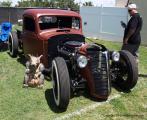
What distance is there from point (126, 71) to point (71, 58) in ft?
4.37

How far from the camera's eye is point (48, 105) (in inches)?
281

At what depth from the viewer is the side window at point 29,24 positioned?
31.6ft

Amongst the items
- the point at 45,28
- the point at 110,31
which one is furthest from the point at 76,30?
the point at 110,31

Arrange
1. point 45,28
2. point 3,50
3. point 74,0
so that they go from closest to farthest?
point 45,28
point 3,50
point 74,0

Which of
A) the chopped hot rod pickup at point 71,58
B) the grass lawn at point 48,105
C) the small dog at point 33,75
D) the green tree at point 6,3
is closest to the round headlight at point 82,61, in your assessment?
the chopped hot rod pickup at point 71,58

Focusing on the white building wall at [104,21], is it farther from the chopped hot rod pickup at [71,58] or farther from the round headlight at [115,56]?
the round headlight at [115,56]

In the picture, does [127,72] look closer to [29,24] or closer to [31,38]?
[31,38]

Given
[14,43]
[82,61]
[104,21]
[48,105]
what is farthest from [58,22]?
[104,21]

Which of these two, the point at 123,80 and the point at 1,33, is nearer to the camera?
the point at 123,80

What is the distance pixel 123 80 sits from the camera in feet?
26.8

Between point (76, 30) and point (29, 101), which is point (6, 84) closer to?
point (29, 101)

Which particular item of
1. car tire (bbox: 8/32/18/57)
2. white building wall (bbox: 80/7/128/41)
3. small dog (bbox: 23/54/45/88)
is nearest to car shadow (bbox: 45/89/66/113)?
small dog (bbox: 23/54/45/88)

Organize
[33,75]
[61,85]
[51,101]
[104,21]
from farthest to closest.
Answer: [104,21] → [33,75] → [51,101] → [61,85]

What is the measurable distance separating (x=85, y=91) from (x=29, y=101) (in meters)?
1.32
